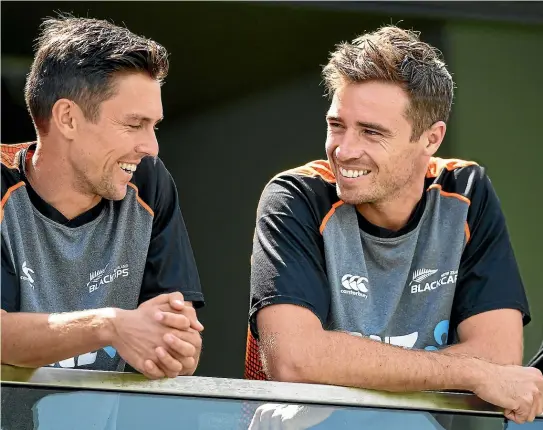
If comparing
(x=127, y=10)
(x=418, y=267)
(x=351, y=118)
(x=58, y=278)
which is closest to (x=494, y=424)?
(x=418, y=267)

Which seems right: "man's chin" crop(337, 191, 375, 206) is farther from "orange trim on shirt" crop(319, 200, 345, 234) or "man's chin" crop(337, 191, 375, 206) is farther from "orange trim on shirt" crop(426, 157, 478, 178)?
"orange trim on shirt" crop(426, 157, 478, 178)

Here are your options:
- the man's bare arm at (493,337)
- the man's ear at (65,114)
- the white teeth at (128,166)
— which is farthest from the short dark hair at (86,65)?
the man's bare arm at (493,337)

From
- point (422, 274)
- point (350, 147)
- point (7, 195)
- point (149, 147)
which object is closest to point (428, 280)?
point (422, 274)

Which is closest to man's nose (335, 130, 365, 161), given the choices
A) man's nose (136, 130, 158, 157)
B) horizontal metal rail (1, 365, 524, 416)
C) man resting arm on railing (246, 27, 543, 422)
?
man resting arm on railing (246, 27, 543, 422)

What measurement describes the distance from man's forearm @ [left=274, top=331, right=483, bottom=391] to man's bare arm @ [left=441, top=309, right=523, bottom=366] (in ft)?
0.43

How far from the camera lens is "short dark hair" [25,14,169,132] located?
271 cm

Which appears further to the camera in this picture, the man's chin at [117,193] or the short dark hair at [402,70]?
the short dark hair at [402,70]

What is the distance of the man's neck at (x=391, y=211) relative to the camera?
2.89 meters

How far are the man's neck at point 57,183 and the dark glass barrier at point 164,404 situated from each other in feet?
1.83

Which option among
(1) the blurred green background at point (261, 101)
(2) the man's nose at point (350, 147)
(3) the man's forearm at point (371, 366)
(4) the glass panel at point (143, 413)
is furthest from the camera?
(1) the blurred green background at point (261, 101)

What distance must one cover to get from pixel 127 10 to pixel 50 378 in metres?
2.80

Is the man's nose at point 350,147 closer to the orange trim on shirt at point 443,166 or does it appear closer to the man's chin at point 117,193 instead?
the orange trim on shirt at point 443,166

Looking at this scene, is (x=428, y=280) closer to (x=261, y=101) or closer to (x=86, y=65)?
(x=86, y=65)

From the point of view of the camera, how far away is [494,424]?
240cm
